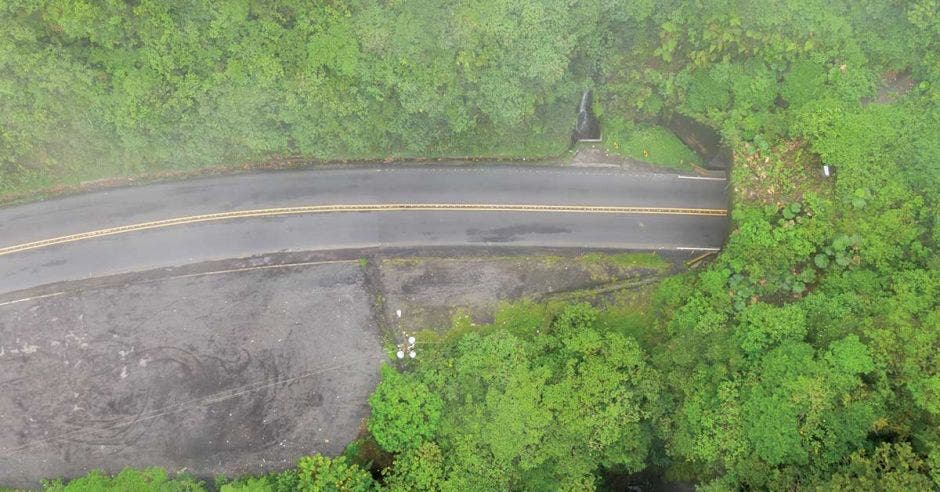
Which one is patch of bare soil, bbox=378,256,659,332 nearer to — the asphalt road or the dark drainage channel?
the asphalt road

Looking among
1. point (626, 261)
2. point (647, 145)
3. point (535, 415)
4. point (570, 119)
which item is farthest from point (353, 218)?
point (647, 145)

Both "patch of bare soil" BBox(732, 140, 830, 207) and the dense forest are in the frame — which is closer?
the dense forest

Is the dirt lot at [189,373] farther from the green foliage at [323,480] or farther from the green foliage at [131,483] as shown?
the green foliage at [323,480]

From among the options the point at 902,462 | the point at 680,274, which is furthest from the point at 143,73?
the point at 902,462

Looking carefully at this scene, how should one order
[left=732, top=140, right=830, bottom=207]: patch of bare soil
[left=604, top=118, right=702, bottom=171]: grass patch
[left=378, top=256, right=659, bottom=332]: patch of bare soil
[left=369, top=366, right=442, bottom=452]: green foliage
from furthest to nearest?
1. [left=604, top=118, right=702, bottom=171]: grass patch
2. [left=378, top=256, right=659, bottom=332]: patch of bare soil
3. [left=732, top=140, right=830, bottom=207]: patch of bare soil
4. [left=369, top=366, right=442, bottom=452]: green foliage

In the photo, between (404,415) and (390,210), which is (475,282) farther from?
(404,415)

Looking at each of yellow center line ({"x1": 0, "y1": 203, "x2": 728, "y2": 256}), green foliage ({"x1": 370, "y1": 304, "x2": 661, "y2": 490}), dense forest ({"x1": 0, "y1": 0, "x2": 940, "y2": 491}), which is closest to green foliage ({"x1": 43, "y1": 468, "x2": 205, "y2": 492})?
dense forest ({"x1": 0, "y1": 0, "x2": 940, "y2": 491})

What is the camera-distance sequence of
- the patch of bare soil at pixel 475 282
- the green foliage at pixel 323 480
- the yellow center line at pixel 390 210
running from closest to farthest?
the green foliage at pixel 323 480 < the patch of bare soil at pixel 475 282 < the yellow center line at pixel 390 210

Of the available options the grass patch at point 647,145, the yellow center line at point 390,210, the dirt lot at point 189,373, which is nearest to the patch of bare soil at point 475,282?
the dirt lot at point 189,373
